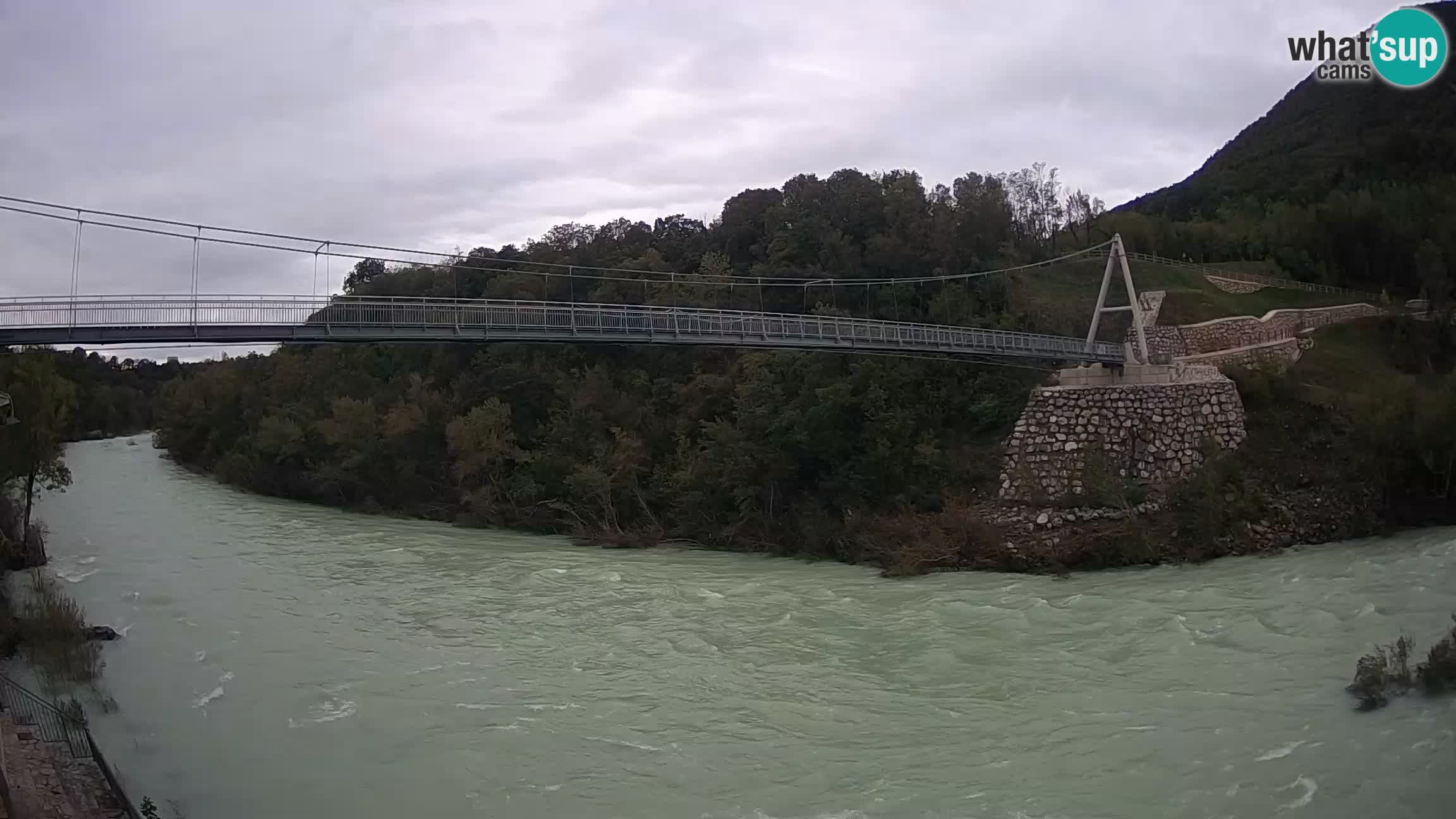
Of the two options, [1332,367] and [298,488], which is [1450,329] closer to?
[1332,367]

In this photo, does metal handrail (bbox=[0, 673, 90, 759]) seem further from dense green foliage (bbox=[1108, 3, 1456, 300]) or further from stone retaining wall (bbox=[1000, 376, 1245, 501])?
dense green foliage (bbox=[1108, 3, 1456, 300])

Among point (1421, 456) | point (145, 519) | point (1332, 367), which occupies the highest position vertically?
point (1332, 367)

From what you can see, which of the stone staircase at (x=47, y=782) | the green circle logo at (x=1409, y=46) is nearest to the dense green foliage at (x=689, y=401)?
the green circle logo at (x=1409, y=46)

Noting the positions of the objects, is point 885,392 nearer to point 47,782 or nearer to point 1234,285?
point 1234,285

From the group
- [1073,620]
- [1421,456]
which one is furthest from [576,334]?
[1421,456]

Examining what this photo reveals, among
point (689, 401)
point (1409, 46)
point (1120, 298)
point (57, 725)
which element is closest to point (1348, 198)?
point (1120, 298)

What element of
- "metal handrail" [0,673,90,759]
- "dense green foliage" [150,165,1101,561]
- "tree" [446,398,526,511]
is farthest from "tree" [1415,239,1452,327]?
"metal handrail" [0,673,90,759]

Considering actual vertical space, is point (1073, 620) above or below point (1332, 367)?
below
